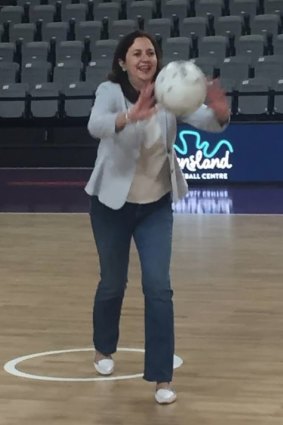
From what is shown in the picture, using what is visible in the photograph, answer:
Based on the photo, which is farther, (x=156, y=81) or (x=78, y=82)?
(x=78, y=82)

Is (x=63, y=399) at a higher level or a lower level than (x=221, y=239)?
higher

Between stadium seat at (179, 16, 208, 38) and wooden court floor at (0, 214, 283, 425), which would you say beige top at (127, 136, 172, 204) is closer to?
wooden court floor at (0, 214, 283, 425)

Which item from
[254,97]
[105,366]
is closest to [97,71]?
[254,97]

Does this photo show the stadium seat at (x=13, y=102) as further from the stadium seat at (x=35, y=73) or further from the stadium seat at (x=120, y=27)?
the stadium seat at (x=120, y=27)

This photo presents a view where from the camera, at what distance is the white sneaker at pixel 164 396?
15.8ft

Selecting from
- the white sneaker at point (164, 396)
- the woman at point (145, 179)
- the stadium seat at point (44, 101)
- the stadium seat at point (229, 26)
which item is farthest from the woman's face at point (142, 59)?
the stadium seat at point (229, 26)

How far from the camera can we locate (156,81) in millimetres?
4598

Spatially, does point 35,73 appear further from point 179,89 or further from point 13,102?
point 179,89

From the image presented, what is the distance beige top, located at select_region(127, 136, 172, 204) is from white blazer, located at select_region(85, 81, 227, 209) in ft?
0.10

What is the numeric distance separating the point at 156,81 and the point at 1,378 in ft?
6.11

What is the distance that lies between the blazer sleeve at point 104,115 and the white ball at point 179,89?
28cm

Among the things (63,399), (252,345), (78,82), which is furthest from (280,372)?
(78,82)

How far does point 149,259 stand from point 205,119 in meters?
0.74

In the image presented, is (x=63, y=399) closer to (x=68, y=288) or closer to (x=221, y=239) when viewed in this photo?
(x=68, y=288)
